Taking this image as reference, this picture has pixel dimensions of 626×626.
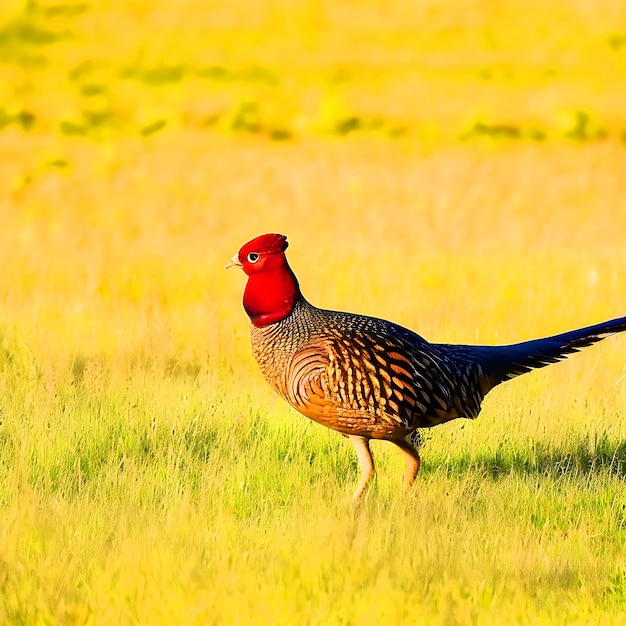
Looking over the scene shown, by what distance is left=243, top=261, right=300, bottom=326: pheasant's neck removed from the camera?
4.86 metres

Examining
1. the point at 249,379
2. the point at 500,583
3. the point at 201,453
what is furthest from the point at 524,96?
the point at 500,583

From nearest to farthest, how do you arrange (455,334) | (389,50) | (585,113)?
(455,334) → (585,113) → (389,50)

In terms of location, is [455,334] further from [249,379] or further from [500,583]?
[500,583]

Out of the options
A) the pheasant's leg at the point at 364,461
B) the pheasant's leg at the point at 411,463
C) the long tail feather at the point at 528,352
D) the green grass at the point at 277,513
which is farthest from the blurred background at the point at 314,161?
the pheasant's leg at the point at 411,463

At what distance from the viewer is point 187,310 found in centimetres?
822

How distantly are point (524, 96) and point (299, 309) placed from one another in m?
16.1

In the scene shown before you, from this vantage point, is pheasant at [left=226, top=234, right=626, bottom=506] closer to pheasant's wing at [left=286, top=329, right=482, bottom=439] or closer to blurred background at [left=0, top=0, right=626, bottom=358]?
pheasant's wing at [left=286, top=329, right=482, bottom=439]

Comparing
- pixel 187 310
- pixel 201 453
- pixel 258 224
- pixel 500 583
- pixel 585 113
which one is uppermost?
pixel 585 113

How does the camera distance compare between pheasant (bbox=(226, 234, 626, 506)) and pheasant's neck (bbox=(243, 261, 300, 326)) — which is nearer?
pheasant (bbox=(226, 234, 626, 506))

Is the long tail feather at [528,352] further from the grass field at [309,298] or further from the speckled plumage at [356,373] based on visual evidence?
the grass field at [309,298]

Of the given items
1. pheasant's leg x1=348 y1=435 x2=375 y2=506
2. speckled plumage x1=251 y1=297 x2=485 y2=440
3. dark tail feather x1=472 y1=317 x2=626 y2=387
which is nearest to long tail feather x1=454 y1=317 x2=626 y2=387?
dark tail feather x1=472 y1=317 x2=626 y2=387

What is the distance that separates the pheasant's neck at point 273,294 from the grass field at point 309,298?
71cm

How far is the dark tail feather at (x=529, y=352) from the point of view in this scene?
16.9ft

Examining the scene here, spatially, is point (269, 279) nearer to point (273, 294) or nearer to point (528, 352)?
point (273, 294)
